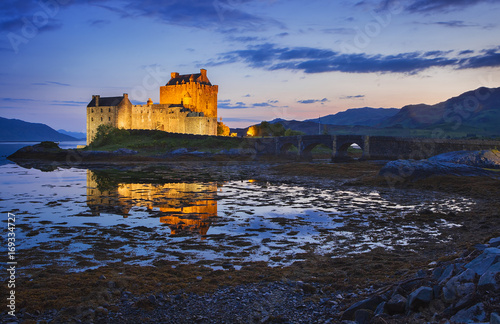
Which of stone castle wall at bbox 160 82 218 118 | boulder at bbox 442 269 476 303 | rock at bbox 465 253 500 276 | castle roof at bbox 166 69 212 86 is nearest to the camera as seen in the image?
boulder at bbox 442 269 476 303

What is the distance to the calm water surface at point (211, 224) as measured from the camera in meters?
10.3

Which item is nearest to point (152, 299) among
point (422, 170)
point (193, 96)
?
point (422, 170)

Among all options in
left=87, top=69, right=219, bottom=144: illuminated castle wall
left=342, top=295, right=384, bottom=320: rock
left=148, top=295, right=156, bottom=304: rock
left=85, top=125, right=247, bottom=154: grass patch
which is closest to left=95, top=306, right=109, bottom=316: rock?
left=148, top=295, right=156, bottom=304: rock

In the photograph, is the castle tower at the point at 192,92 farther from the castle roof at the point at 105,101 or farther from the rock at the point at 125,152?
the rock at the point at 125,152

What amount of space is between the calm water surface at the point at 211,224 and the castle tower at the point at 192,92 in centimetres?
6638

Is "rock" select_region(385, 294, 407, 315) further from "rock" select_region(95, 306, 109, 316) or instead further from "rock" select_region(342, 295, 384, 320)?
"rock" select_region(95, 306, 109, 316)

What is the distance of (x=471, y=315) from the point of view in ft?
16.2

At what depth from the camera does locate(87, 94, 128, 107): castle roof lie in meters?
81.0

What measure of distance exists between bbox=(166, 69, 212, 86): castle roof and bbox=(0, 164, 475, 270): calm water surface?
6891 cm

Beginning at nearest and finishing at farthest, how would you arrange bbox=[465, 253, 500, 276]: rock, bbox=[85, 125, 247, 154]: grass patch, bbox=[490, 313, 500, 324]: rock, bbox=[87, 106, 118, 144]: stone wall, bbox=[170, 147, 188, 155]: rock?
bbox=[490, 313, 500, 324]: rock, bbox=[465, 253, 500, 276]: rock, bbox=[170, 147, 188, 155]: rock, bbox=[85, 125, 247, 154]: grass patch, bbox=[87, 106, 118, 144]: stone wall

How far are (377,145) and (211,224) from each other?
43.3 metres

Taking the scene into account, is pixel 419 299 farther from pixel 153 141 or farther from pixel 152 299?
pixel 153 141

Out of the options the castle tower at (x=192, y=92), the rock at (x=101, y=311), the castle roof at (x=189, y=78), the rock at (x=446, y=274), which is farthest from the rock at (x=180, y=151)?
the rock at (x=446, y=274)

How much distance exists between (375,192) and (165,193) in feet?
39.2
